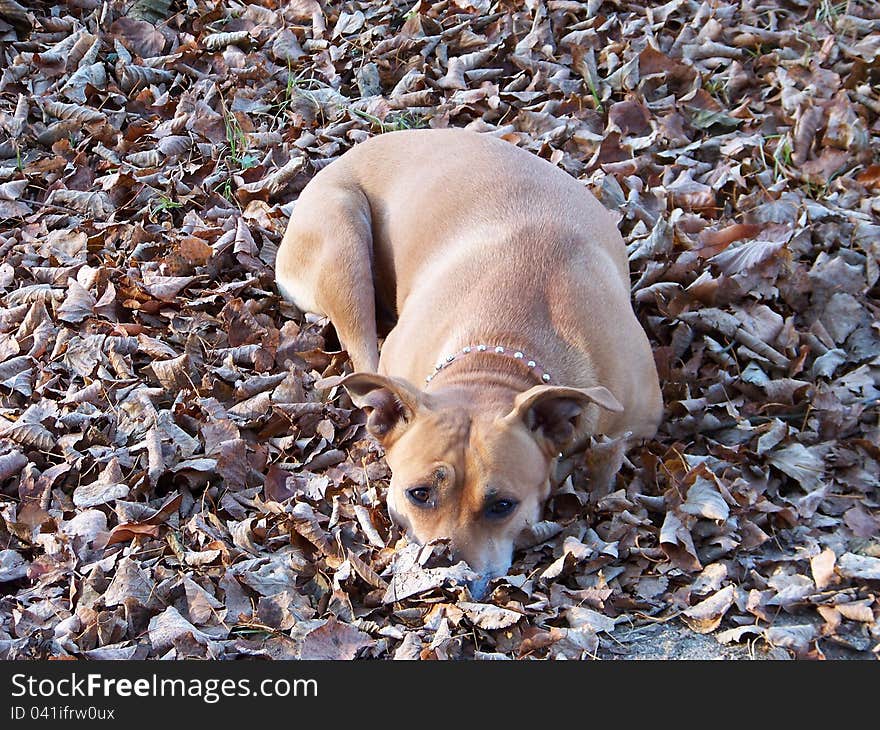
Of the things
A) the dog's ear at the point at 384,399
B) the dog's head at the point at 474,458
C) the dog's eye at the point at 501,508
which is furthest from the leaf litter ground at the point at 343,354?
the dog's ear at the point at 384,399

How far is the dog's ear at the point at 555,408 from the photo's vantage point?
3.39 metres

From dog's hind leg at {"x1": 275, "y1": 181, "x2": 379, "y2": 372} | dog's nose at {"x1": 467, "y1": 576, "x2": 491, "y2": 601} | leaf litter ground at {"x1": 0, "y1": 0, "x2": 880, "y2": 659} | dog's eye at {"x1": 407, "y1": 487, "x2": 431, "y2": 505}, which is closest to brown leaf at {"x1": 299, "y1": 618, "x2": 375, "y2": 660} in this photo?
leaf litter ground at {"x1": 0, "y1": 0, "x2": 880, "y2": 659}

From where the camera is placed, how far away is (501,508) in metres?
3.49

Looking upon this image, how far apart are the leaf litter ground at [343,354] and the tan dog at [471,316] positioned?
0.20 meters

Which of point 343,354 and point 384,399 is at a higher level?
point 384,399

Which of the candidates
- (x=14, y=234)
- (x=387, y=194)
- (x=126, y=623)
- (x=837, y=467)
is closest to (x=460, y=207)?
(x=387, y=194)

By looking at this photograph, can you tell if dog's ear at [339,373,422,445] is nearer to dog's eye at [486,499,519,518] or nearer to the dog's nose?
dog's eye at [486,499,519,518]

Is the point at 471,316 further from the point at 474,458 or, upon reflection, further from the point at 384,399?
the point at 474,458

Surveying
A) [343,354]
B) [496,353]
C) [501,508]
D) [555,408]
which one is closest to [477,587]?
[501,508]

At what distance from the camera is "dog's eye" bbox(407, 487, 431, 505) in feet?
11.5

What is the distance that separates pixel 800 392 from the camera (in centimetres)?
434

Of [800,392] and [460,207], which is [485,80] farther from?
[800,392]

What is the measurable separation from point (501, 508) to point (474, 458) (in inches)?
7.8

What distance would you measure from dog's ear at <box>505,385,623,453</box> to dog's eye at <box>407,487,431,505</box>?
Result: 14.5 inches
